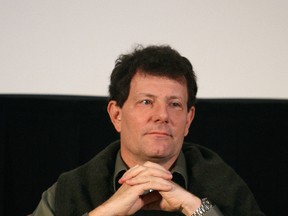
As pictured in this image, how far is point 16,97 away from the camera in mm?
2713

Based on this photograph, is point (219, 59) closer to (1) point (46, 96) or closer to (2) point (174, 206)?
(1) point (46, 96)

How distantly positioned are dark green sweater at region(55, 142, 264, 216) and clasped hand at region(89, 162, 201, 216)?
18 cm

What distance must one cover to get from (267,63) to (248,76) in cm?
12

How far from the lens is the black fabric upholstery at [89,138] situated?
271cm

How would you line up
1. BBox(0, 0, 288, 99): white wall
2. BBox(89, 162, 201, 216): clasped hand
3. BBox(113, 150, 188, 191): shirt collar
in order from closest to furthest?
BBox(89, 162, 201, 216): clasped hand → BBox(113, 150, 188, 191): shirt collar → BBox(0, 0, 288, 99): white wall

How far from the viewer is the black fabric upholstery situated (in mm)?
2711

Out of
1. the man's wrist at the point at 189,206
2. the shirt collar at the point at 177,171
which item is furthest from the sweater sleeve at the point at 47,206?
the man's wrist at the point at 189,206

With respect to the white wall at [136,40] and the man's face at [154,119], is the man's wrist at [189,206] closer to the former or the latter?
the man's face at [154,119]

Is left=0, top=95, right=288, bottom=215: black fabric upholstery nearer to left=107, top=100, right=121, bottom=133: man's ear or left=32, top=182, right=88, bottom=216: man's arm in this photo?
left=107, top=100, right=121, bottom=133: man's ear

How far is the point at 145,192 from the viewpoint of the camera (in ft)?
5.93

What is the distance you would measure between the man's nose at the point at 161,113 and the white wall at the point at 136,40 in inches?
32.5

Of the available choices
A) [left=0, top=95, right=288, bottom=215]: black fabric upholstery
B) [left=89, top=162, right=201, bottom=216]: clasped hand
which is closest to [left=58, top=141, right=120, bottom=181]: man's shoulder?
[left=89, top=162, right=201, bottom=216]: clasped hand

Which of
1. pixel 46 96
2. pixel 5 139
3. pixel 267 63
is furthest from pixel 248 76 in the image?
pixel 5 139

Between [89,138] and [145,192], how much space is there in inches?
38.8
